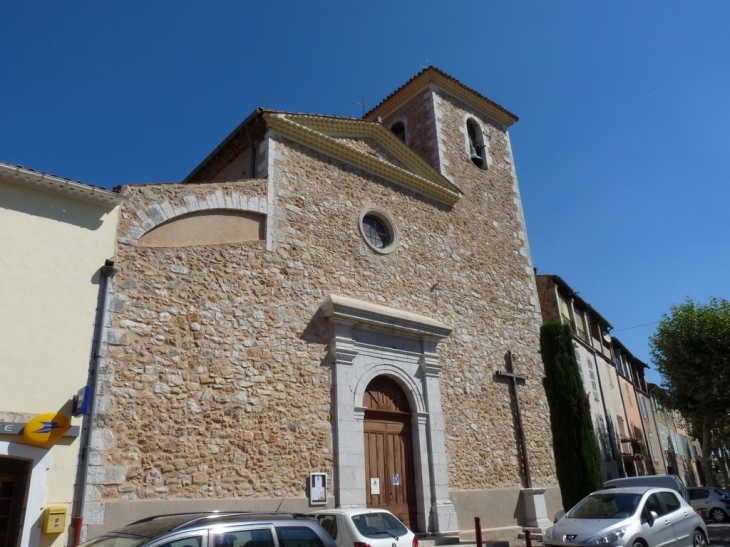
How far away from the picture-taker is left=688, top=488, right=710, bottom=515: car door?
17453 mm

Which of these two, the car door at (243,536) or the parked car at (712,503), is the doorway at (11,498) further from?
the parked car at (712,503)

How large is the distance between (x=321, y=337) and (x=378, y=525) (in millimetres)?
3610

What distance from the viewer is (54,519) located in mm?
6688

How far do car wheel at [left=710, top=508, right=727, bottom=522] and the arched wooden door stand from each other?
12199 millimetres

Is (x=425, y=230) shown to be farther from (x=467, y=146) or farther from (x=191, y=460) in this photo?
(x=191, y=460)

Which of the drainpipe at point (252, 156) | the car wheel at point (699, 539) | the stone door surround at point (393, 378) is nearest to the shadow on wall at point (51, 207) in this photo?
the drainpipe at point (252, 156)

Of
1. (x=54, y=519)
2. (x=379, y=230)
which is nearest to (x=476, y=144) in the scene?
(x=379, y=230)

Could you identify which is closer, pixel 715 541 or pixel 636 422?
pixel 715 541

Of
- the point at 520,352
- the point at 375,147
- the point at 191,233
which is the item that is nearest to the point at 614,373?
the point at 520,352

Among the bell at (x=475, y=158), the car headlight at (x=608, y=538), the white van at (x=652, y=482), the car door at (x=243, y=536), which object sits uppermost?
the bell at (x=475, y=158)

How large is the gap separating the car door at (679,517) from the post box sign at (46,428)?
810 cm

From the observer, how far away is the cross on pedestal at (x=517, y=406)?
12516 mm

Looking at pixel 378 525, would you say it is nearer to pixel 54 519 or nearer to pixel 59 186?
pixel 54 519

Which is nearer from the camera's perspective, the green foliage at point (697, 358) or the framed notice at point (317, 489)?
→ the framed notice at point (317, 489)
